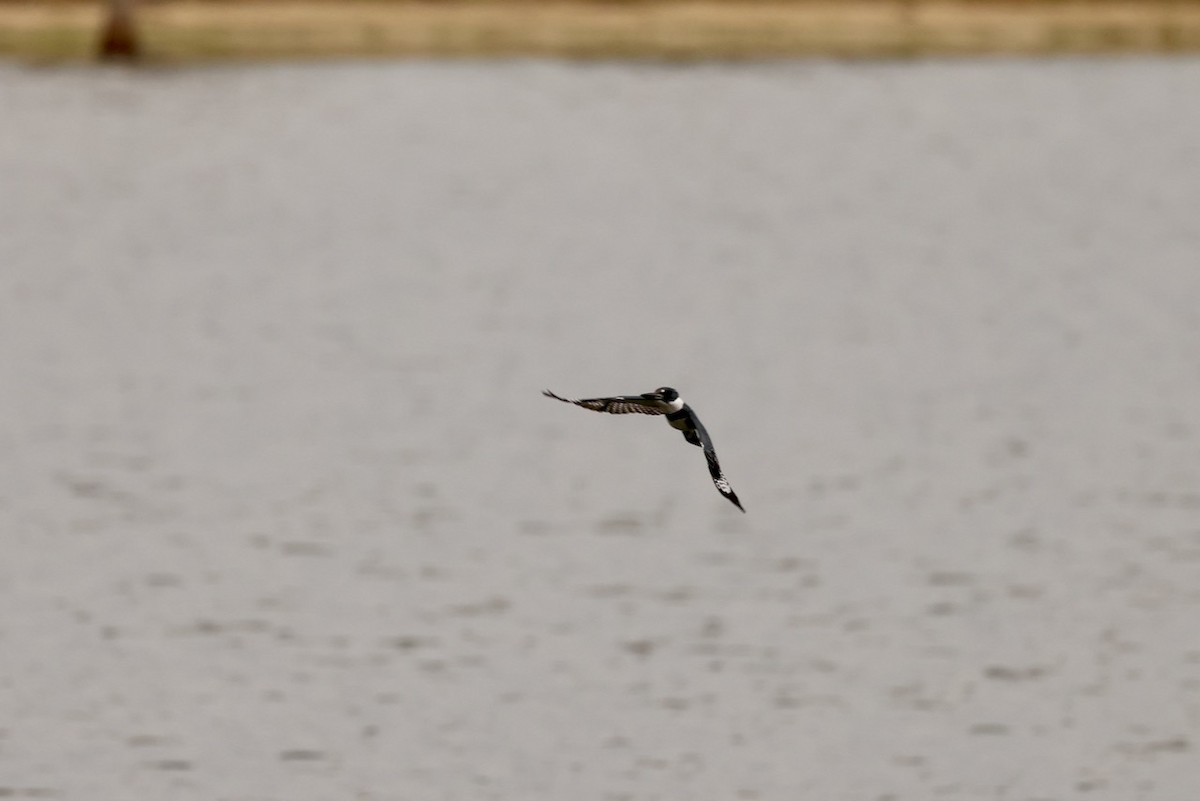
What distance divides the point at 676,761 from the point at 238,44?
42857 millimetres

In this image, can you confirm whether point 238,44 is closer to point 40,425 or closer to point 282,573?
point 40,425

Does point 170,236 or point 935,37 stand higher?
point 935,37

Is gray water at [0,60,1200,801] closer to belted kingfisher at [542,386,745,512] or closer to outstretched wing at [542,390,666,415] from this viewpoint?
belted kingfisher at [542,386,745,512]

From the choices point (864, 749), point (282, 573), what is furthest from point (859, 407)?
point (864, 749)

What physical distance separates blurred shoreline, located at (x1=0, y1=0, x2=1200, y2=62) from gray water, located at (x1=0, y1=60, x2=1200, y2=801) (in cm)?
380

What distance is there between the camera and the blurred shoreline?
2253 inches

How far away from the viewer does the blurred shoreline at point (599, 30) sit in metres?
57.2

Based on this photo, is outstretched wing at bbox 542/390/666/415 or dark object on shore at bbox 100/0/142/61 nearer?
outstretched wing at bbox 542/390/666/415

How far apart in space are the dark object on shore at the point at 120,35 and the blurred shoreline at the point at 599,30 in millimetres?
956

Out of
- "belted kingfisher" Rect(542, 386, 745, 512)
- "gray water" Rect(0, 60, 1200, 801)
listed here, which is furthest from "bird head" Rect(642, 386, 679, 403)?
"gray water" Rect(0, 60, 1200, 801)

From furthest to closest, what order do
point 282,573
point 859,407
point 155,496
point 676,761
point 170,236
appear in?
point 170,236
point 859,407
point 155,496
point 282,573
point 676,761

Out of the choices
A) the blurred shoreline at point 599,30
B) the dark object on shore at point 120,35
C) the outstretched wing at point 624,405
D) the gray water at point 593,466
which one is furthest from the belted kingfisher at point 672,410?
the dark object on shore at point 120,35

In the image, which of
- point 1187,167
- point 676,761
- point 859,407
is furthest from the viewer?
point 1187,167

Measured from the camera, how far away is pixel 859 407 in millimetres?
28516
